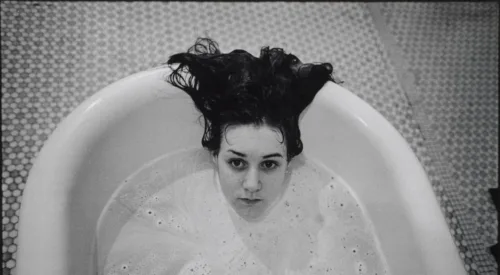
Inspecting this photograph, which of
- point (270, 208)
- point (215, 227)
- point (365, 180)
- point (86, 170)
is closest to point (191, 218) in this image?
point (215, 227)

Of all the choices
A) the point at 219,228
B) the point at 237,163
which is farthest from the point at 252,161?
the point at 219,228

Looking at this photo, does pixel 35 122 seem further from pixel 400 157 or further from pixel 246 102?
pixel 400 157

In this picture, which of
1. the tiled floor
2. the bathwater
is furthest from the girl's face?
the tiled floor

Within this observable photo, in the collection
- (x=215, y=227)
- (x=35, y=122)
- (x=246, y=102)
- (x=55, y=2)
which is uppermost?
(x=55, y=2)

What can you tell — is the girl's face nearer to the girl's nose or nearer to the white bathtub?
the girl's nose

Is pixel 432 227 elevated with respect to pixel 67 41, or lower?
lower

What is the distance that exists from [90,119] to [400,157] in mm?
964

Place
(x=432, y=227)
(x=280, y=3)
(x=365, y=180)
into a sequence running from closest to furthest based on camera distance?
(x=432, y=227)
(x=365, y=180)
(x=280, y=3)

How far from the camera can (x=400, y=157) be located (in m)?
1.14

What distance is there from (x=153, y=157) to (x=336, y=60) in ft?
3.49

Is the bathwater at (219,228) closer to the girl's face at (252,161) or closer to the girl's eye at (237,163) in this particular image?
the girl's face at (252,161)

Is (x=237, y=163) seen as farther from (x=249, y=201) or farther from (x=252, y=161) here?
(x=249, y=201)

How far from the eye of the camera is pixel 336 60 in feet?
6.23

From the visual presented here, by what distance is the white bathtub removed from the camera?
946mm
